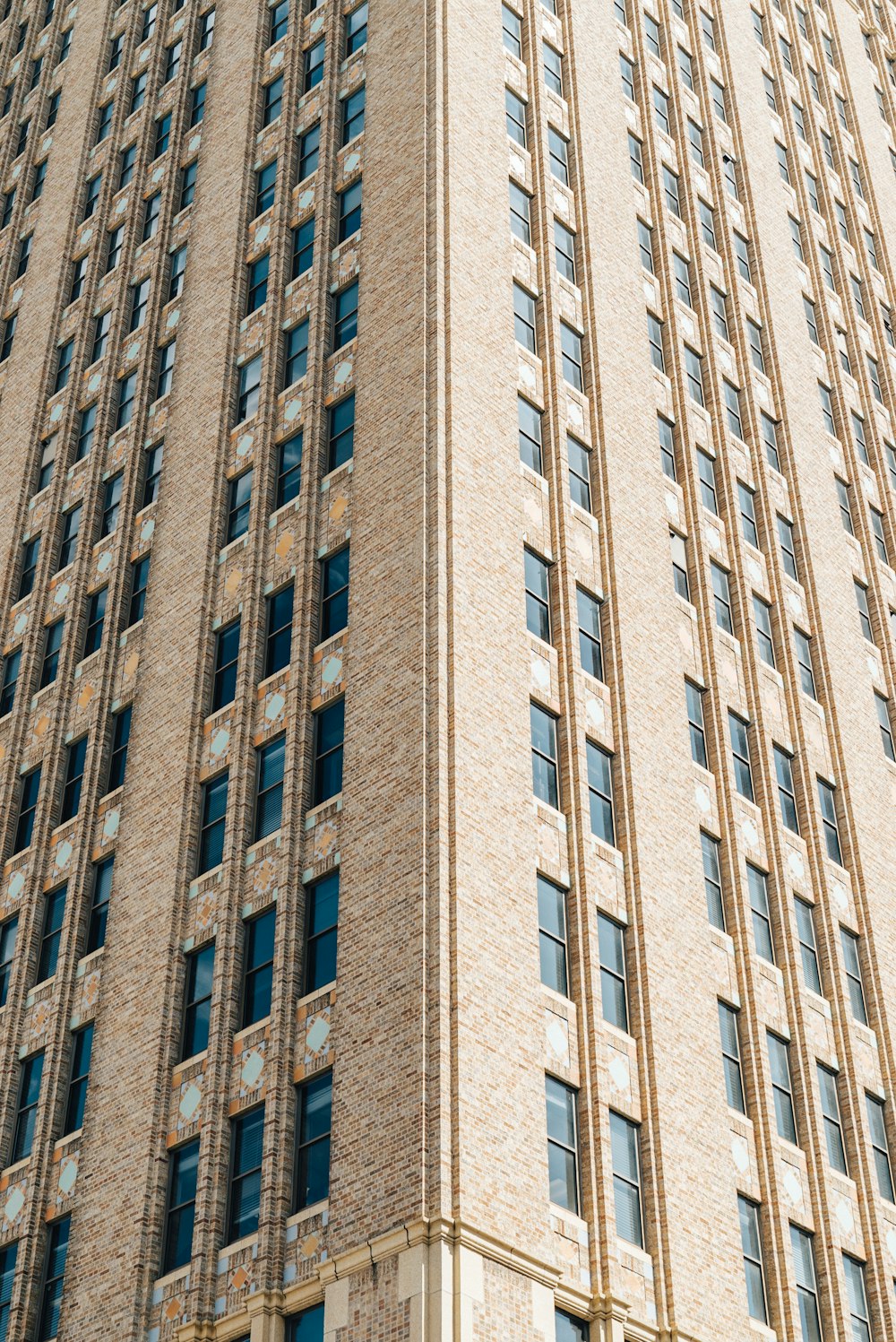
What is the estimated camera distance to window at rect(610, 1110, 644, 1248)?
1219 inches

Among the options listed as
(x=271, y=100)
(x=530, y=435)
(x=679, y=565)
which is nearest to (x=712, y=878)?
(x=679, y=565)

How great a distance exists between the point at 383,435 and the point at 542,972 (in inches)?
432

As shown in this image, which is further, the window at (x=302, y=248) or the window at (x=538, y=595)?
the window at (x=302, y=248)

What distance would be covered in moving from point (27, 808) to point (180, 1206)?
41.9ft

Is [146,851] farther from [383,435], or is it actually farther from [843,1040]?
[843,1040]

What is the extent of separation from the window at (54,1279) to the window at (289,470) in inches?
575

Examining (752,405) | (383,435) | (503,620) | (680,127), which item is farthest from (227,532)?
(680,127)

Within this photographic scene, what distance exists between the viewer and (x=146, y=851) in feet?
122

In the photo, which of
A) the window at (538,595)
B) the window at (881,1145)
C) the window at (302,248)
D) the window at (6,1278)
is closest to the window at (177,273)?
the window at (302,248)

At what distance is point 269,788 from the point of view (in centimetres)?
3562

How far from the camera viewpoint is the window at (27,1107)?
120 feet

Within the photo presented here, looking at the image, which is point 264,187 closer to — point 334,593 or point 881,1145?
point 334,593

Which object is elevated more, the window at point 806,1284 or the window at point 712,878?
the window at point 712,878

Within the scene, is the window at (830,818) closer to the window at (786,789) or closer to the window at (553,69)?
the window at (786,789)
